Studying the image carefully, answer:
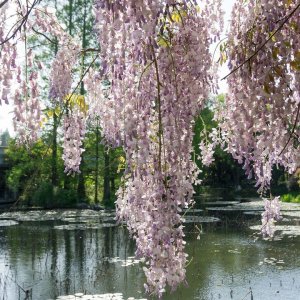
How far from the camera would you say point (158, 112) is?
7.31ft

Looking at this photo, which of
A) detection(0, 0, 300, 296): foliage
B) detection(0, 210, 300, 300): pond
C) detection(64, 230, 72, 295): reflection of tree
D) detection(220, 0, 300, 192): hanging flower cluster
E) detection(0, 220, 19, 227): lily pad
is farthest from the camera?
detection(0, 220, 19, 227): lily pad

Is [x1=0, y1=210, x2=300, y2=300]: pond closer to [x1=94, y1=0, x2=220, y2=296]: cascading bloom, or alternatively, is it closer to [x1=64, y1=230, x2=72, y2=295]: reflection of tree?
[x1=64, y1=230, x2=72, y2=295]: reflection of tree

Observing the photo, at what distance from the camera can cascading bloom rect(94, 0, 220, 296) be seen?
2.20 m

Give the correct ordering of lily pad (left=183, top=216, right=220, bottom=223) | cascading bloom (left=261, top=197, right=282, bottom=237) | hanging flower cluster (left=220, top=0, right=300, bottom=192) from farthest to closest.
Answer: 1. lily pad (left=183, top=216, right=220, bottom=223)
2. cascading bloom (left=261, top=197, right=282, bottom=237)
3. hanging flower cluster (left=220, top=0, right=300, bottom=192)

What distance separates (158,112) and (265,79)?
480mm

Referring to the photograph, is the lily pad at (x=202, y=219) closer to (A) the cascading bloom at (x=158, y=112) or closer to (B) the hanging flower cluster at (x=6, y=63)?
(B) the hanging flower cluster at (x=6, y=63)

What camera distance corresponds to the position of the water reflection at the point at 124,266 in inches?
335

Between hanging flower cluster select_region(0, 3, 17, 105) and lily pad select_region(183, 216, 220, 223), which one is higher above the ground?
hanging flower cluster select_region(0, 3, 17, 105)

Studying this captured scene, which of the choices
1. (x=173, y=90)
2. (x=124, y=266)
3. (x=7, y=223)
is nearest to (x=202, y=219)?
(x=7, y=223)

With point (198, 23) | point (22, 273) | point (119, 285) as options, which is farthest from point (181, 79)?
point (22, 273)

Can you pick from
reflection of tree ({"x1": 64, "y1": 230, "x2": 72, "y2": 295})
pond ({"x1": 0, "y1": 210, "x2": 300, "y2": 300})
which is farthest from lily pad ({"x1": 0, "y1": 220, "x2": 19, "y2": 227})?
reflection of tree ({"x1": 64, "y1": 230, "x2": 72, "y2": 295})

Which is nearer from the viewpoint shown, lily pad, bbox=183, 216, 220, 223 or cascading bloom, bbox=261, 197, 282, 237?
cascading bloom, bbox=261, 197, 282, 237

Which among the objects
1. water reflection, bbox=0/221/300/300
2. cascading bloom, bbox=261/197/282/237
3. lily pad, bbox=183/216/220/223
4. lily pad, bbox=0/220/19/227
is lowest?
water reflection, bbox=0/221/300/300

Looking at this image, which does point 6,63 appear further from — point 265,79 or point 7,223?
point 7,223
